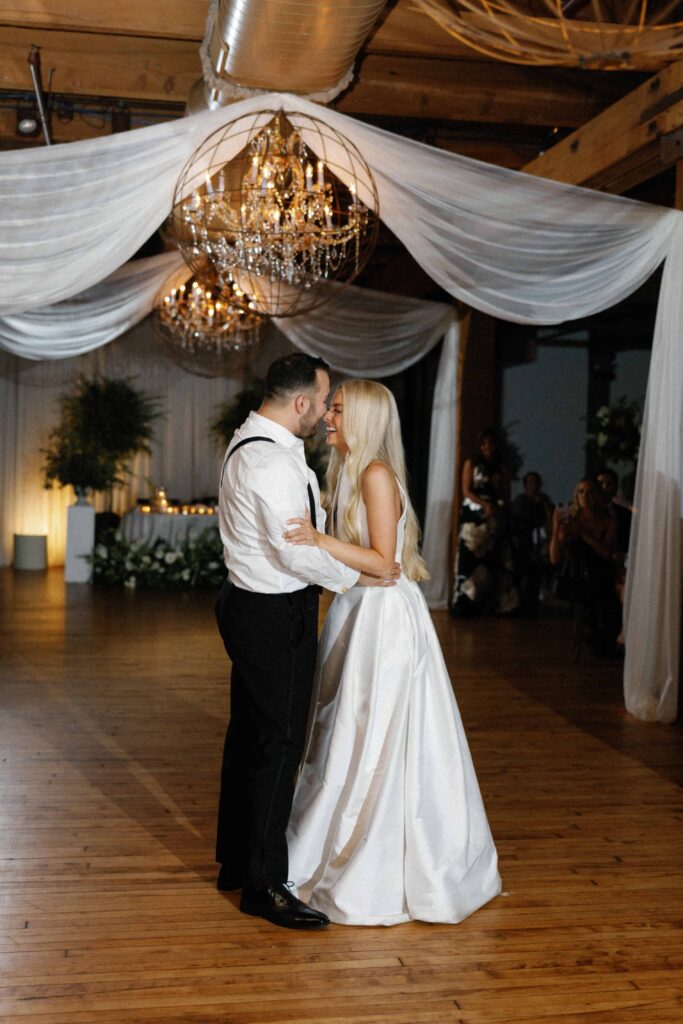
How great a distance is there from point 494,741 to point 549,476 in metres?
7.56

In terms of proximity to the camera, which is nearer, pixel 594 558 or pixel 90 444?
pixel 594 558

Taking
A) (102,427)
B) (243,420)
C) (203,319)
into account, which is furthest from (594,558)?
(102,427)

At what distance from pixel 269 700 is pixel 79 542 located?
27.8ft

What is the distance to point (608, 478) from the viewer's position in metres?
8.05

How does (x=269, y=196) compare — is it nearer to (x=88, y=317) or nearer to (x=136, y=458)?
(x=88, y=317)

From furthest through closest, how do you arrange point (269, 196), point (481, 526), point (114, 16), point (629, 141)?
point (481, 526) < point (629, 141) < point (269, 196) < point (114, 16)

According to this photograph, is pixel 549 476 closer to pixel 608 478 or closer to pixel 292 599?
pixel 608 478

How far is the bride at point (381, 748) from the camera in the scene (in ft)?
10.2

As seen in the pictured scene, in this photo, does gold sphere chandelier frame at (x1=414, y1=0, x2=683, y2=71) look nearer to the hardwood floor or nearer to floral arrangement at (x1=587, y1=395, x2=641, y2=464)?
the hardwood floor

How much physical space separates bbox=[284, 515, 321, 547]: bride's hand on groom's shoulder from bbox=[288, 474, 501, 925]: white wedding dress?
0.35 meters

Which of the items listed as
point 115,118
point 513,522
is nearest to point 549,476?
point 513,522

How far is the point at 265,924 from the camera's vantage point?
3.11 m

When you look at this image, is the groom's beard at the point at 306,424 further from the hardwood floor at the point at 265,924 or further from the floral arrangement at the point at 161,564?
the floral arrangement at the point at 161,564

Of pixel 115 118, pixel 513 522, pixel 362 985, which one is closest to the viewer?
pixel 362 985
